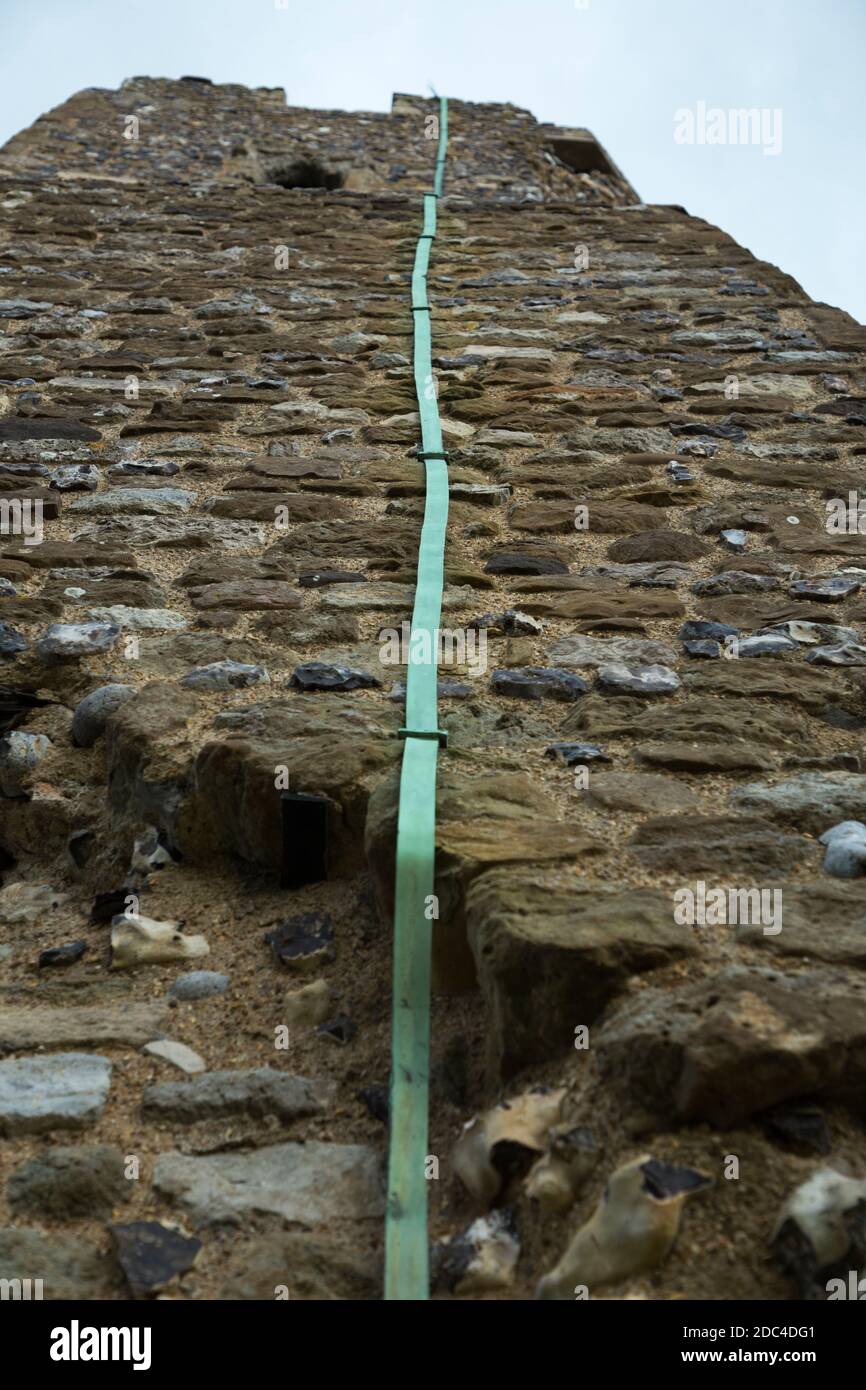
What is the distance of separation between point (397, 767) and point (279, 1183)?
730 mm

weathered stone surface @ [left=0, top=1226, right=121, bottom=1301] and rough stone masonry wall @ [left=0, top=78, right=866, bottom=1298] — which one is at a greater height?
rough stone masonry wall @ [left=0, top=78, right=866, bottom=1298]

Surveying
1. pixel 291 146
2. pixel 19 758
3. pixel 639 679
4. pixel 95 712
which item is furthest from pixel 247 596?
pixel 291 146

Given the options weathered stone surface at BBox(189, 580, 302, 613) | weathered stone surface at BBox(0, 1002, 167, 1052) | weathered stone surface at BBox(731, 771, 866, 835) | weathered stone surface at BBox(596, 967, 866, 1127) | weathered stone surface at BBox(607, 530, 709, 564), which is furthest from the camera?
weathered stone surface at BBox(607, 530, 709, 564)

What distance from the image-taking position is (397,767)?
1.99m

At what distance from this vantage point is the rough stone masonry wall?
1324 millimetres

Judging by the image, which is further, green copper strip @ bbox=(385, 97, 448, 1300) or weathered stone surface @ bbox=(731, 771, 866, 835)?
weathered stone surface @ bbox=(731, 771, 866, 835)

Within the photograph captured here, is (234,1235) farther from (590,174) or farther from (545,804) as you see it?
(590,174)

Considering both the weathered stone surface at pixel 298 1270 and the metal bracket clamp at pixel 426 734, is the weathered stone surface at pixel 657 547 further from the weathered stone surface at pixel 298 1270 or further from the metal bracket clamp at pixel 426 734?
the weathered stone surface at pixel 298 1270

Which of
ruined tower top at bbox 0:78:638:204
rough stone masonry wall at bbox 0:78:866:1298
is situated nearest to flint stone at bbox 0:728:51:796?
rough stone masonry wall at bbox 0:78:866:1298

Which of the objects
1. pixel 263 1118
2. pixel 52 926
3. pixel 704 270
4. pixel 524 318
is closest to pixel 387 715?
pixel 52 926

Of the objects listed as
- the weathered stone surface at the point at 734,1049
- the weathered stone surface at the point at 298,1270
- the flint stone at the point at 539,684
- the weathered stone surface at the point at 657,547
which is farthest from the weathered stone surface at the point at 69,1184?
the weathered stone surface at the point at 657,547

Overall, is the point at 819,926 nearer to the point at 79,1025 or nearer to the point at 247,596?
the point at 79,1025

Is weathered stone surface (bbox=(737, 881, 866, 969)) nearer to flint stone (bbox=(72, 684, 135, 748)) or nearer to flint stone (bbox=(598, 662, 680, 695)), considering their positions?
flint stone (bbox=(598, 662, 680, 695))

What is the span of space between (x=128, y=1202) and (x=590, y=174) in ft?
25.4
